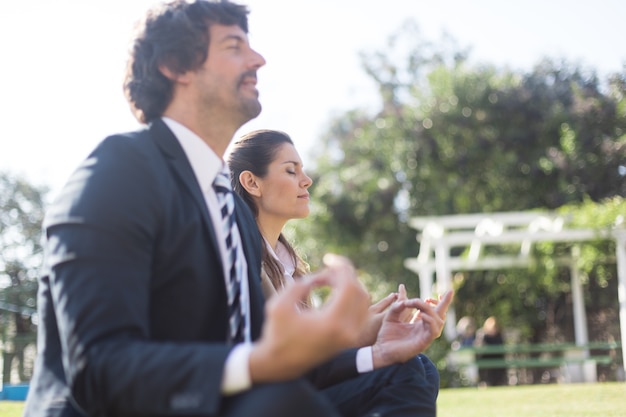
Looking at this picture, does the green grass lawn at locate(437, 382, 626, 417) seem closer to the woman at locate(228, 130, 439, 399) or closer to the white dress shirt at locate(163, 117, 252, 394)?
the woman at locate(228, 130, 439, 399)

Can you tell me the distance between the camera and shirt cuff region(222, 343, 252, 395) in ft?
5.20

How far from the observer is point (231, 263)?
204 centimetres

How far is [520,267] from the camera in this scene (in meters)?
19.6

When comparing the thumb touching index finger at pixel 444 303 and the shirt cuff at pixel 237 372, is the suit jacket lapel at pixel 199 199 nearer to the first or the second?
the shirt cuff at pixel 237 372

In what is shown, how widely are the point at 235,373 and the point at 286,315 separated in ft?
0.69

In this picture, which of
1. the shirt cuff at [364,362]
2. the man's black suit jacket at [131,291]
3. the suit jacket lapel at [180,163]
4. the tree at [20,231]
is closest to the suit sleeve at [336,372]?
the shirt cuff at [364,362]

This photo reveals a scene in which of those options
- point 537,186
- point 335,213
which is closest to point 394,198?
point 335,213

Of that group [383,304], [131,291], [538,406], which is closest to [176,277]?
[131,291]

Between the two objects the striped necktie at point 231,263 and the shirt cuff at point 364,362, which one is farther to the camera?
the shirt cuff at point 364,362

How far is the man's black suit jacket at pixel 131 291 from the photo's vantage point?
63.1 inches

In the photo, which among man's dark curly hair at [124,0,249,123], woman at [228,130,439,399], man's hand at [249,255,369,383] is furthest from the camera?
woman at [228,130,439,399]

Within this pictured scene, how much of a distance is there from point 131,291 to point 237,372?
0.98ft

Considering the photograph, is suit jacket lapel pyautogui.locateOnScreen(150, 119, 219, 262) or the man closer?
the man

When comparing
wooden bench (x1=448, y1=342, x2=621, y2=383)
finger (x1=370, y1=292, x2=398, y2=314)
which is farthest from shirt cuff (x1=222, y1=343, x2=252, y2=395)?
wooden bench (x1=448, y1=342, x2=621, y2=383)
